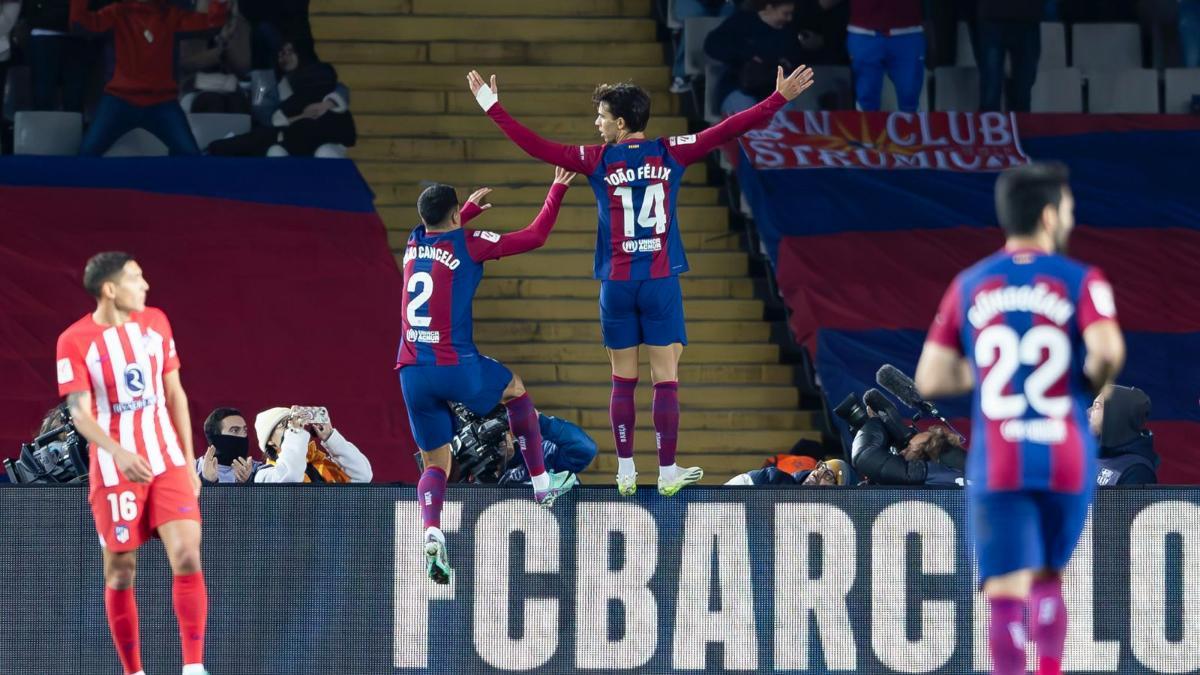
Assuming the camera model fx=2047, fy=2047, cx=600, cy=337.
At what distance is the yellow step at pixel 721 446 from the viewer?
14750 mm

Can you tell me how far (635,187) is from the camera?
9664 millimetres

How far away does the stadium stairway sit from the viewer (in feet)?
49.3

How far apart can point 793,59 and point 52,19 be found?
581cm

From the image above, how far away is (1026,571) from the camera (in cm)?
661

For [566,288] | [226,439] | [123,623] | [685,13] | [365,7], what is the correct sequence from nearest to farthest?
1. [123,623]
2. [226,439]
3. [566,288]
4. [685,13]
5. [365,7]

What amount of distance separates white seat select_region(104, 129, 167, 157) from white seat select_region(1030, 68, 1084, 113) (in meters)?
7.24

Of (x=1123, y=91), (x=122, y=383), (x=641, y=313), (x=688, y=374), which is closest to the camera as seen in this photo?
(x=122, y=383)

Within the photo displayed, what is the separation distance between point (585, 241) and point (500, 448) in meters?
5.59

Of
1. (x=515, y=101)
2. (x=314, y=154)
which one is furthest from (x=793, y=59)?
(x=314, y=154)

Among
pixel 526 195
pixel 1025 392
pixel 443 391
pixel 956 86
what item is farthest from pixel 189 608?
pixel 956 86

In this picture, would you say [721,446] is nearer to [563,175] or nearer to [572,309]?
[572,309]

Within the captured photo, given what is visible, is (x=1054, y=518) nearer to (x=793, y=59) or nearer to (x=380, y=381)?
(x=380, y=381)

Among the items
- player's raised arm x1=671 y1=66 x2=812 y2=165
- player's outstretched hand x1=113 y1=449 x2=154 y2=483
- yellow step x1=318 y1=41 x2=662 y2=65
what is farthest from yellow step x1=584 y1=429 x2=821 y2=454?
player's outstretched hand x1=113 y1=449 x2=154 y2=483

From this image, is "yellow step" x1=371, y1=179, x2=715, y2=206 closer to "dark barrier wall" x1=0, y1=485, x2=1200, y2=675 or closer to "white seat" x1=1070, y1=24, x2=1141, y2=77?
"white seat" x1=1070, y1=24, x2=1141, y2=77
